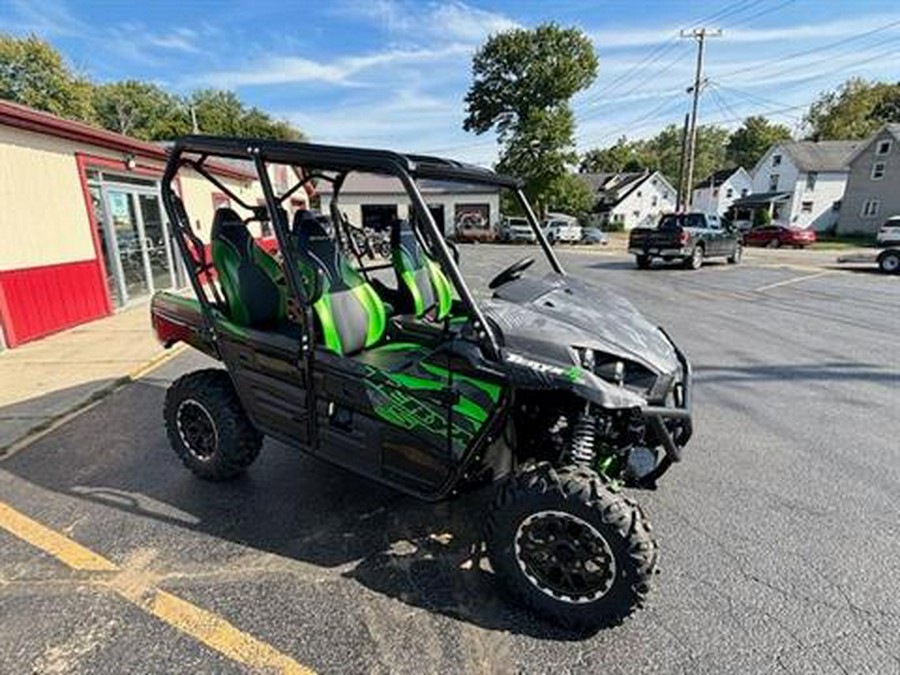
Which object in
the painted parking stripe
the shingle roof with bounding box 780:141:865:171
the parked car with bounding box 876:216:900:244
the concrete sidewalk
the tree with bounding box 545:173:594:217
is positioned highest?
the shingle roof with bounding box 780:141:865:171

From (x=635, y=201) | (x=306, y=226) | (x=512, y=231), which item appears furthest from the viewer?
(x=635, y=201)

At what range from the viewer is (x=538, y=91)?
38.6m

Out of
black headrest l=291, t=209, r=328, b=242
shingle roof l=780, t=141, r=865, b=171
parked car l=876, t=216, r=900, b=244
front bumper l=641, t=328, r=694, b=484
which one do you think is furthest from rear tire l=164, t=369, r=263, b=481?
shingle roof l=780, t=141, r=865, b=171

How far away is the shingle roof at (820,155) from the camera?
135ft

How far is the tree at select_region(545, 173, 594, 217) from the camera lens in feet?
124

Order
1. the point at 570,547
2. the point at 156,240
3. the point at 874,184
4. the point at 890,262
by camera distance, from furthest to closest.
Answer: the point at 874,184, the point at 890,262, the point at 156,240, the point at 570,547

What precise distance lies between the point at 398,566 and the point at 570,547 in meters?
0.93

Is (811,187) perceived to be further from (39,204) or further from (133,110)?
(133,110)

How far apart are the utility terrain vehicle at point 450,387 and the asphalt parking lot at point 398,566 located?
28 cm

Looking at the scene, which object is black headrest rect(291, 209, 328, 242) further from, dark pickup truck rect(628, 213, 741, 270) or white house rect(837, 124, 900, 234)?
white house rect(837, 124, 900, 234)

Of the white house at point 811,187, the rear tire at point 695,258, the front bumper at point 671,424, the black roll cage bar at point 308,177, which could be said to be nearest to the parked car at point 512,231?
the rear tire at point 695,258

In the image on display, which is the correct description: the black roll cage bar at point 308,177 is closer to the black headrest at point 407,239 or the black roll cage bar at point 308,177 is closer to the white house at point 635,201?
the black headrest at point 407,239

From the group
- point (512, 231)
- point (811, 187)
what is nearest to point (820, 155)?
point (811, 187)

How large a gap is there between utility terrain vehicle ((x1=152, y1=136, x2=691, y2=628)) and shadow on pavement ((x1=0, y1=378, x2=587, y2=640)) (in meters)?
0.20
